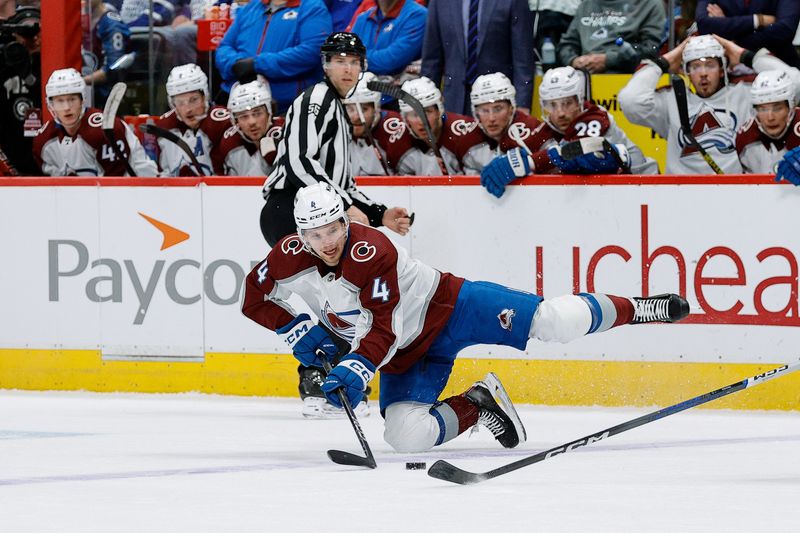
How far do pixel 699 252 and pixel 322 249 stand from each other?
2.08m

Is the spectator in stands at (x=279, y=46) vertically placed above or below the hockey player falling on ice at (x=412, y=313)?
above

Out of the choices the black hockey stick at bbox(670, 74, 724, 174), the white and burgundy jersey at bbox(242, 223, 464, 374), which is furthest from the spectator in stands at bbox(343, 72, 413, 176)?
the white and burgundy jersey at bbox(242, 223, 464, 374)

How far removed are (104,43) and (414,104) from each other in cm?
248

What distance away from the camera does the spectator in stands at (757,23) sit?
23.7ft

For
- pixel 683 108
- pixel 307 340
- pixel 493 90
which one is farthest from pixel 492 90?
pixel 307 340

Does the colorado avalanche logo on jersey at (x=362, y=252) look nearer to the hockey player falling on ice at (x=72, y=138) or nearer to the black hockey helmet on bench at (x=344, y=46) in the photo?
the black hockey helmet on bench at (x=344, y=46)

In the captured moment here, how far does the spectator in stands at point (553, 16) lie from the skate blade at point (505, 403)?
2.96m

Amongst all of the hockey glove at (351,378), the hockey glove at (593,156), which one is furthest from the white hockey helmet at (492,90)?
the hockey glove at (351,378)

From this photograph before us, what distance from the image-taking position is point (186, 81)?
25.6 feet

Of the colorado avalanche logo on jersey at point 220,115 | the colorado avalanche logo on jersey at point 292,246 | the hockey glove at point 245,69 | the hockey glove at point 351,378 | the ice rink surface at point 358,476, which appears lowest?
the ice rink surface at point 358,476

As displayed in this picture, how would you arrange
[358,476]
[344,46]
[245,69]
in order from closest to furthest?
1. [358,476]
2. [344,46]
3. [245,69]

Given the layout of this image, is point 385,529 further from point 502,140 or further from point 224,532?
point 502,140

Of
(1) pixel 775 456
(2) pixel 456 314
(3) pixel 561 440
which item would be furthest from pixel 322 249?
(1) pixel 775 456

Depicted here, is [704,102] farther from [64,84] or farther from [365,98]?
[64,84]
